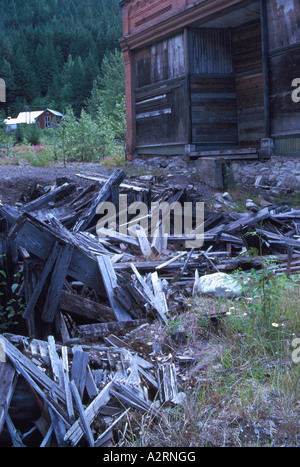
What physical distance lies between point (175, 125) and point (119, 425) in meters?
10.7

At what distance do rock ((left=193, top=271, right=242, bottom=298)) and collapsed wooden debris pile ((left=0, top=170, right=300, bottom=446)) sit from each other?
201 mm

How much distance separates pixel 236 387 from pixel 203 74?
10.4m

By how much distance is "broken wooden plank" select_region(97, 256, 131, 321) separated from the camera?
4422 millimetres

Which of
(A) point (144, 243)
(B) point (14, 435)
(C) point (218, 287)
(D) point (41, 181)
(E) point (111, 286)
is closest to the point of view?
(B) point (14, 435)

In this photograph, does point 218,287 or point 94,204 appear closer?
point 218,287

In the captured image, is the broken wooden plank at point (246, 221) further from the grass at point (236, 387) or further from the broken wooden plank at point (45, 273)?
the broken wooden plank at point (45, 273)

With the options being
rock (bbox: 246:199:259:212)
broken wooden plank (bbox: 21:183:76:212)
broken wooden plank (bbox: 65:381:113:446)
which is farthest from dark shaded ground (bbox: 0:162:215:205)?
broken wooden plank (bbox: 65:381:113:446)

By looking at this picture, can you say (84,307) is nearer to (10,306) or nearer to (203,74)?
(10,306)

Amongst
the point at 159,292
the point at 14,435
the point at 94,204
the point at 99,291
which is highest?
the point at 94,204

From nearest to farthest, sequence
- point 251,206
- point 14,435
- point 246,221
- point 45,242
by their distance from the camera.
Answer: point 14,435 → point 45,242 → point 246,221 → point 251,206

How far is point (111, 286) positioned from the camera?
4.49m

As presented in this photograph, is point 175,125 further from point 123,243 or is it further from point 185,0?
point 123,243

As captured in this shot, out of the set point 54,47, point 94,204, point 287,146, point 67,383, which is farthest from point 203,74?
point 54,47
